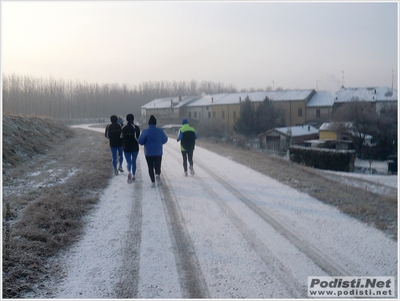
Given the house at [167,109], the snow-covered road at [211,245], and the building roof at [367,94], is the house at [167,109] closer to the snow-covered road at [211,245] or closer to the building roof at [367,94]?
the snow-covered road at [211,245]

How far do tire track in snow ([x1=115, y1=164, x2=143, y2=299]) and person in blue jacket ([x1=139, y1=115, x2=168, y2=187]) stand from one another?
827mm

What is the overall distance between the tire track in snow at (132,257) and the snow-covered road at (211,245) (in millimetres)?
12

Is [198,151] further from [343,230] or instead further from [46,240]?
[46,240]

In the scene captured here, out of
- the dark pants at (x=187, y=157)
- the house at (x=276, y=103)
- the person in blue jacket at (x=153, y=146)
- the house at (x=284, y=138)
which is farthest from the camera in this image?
the house at (x=284, y=138)

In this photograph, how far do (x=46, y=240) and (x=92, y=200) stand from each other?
1.82 meters

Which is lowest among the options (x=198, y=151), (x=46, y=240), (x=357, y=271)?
(x=357, y=271)

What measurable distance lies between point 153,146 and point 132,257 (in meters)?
2.65

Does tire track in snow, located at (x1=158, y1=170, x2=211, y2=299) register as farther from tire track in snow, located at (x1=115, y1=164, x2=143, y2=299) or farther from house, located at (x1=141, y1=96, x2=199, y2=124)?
house, located at (x1=141, y1=96, x2=199, y2=124)

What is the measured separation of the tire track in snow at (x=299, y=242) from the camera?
4.59 meters

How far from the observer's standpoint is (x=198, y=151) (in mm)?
8836

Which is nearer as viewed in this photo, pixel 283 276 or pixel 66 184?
pixel 283 276

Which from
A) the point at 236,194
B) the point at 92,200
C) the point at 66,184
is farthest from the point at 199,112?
the point at 66,184

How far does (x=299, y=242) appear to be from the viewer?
17.5 feet

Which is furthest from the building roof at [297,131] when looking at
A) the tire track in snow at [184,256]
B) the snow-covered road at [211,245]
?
the tire track in snow at [184,256]
